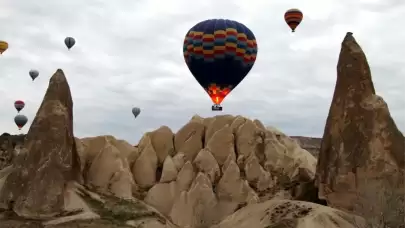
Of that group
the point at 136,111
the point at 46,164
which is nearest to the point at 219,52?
the point at 136,111

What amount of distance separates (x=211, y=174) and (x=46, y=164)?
9696mm

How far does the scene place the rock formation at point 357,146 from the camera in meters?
24.9

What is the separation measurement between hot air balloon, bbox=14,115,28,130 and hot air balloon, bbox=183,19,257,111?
107ft

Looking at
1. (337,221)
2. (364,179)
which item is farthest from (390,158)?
(337,221)

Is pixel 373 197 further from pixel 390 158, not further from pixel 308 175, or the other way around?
pixel 308 175

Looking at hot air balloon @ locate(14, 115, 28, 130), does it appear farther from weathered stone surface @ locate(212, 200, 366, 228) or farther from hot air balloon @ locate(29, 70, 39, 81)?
weathered stone surface @ locate(212, 200, 366, 228)

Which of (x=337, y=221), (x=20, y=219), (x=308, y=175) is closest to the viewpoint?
(x=337, y=221)

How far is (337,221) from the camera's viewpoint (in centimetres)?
2106

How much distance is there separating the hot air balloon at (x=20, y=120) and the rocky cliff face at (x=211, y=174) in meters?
38.1

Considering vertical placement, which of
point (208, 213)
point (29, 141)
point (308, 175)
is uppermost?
point (29, 141)

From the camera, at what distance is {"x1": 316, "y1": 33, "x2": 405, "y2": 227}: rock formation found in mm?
24891

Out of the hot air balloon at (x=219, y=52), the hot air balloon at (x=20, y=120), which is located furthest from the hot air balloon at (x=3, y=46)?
the hot air balloon at (x=219, y=52)

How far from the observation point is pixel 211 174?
31000 mm

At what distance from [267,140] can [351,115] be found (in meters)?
8.30
